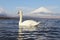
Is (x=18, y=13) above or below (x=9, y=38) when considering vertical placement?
above

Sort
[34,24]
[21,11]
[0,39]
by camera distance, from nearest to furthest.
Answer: [0,39] → [34,24] → [21,11]

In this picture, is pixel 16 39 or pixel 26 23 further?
pixel 26 23

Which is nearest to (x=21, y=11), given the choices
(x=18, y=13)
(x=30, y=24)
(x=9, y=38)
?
(x=18, y=13)

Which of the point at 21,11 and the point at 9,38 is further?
the point at 21,11

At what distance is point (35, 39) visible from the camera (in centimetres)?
1554

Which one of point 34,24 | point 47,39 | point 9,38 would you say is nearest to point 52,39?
point 47,39

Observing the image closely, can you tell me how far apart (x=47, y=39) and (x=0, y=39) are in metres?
2.82

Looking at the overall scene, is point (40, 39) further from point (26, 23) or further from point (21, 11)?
point (21, 11)

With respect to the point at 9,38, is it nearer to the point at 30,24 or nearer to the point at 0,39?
the point at 0,39

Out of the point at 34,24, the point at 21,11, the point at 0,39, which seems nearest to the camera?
the point at 0,39

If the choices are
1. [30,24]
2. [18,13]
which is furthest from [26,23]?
[18,13]

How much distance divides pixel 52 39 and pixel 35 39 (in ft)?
3.40

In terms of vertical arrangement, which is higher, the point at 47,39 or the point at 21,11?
the point at 21,11

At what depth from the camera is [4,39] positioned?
1524cm
